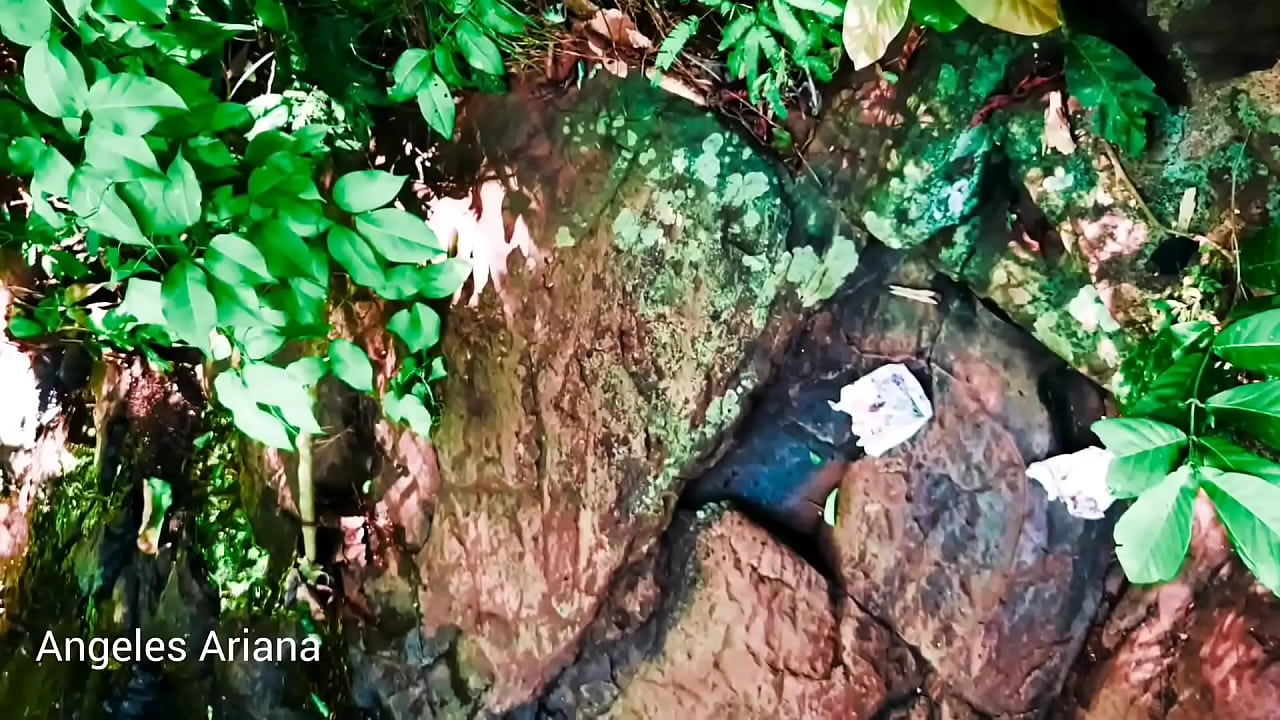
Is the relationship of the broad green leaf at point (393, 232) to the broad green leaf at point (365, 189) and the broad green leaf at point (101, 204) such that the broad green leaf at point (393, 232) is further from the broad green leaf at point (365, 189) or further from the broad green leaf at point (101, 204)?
the broad green leaf at point (101, 204)

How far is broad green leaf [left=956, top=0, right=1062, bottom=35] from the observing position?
36.8 inches

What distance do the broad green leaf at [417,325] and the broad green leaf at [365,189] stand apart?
32 cm

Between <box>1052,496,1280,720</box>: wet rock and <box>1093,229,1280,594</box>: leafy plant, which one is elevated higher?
<box>1093,229,1280,594</box>: leafy plant

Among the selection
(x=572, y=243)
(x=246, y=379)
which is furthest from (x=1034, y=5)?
(x=246, y=379)

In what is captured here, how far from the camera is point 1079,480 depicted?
1.37m

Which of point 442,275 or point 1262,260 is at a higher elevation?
point 1262,260

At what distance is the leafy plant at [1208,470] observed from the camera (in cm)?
87

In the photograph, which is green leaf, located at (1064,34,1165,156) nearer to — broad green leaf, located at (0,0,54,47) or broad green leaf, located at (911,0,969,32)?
broad green leaf, located at (911,0,969,32)

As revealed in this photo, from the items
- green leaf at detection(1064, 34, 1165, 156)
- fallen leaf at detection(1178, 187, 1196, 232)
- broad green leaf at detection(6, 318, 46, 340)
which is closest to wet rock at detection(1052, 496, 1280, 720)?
fallen leaf at detection(1178, 187, 1196, 232)

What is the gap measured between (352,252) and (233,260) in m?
0.18

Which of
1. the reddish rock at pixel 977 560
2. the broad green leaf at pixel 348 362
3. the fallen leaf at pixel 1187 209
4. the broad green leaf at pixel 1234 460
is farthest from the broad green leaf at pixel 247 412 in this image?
the fallen leaf at pixel 1187 209

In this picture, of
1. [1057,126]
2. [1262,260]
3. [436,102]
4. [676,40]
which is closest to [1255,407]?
[1262,260]

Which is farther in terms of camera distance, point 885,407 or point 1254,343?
point 885,407

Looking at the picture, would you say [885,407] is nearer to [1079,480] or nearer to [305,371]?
[1079,480]
